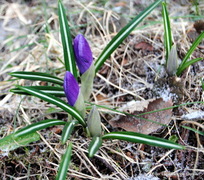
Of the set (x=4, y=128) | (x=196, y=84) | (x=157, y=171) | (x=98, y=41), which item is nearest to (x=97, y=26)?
(x=98, y=41)

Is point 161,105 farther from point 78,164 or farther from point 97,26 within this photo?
point 97,26

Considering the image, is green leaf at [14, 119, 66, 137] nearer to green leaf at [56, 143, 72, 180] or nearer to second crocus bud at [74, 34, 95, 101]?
green leaf at [56, 143, 72, 180]

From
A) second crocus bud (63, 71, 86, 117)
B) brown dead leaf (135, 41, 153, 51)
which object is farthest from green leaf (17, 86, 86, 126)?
brown dead leaf (135, 41, 153, 51)

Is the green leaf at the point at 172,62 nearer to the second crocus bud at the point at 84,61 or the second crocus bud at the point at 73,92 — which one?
the second crocus bud at the point at 84,61

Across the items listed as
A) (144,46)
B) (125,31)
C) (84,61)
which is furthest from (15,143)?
(144,46)

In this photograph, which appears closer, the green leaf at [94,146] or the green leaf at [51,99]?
→ the green leaf at [94,146]

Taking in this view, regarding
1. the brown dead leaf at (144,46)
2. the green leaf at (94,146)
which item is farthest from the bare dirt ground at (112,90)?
the green leaf at (94,146)

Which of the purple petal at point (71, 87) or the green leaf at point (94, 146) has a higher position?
the purple petal at point (71, 87)

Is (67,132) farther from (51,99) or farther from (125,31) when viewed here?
(125,31)

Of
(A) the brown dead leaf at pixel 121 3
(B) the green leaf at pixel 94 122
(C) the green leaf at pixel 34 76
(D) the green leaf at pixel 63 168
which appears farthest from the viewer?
(A) the brown dead leaf at pixel 121 3
